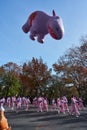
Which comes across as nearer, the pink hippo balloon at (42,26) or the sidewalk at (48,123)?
the pink hippo balloon at (42,26)

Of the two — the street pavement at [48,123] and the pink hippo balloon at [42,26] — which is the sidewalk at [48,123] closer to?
the street pavement at [48,123]

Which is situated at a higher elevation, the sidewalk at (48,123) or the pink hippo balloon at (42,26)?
the pink hippo balloon at (42,26)

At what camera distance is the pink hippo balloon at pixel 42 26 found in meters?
9.07

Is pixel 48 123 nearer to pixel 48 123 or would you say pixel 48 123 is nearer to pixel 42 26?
pixel 48 123

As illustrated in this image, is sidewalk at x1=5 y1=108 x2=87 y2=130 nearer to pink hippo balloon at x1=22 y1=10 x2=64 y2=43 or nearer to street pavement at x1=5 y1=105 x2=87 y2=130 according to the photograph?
street pavement at x1=5 y1=105 x2=87 y2=130

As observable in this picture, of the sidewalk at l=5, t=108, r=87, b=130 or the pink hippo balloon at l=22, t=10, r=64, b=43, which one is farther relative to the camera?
the sidewalk at l=5, t=108, r=87, b=130

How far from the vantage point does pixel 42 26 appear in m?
9.64

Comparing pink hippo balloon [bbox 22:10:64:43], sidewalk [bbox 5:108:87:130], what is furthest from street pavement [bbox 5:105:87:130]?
→ pink hippo balloon [bbox 22:10:64:43]

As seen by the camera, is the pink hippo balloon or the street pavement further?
the street pavement

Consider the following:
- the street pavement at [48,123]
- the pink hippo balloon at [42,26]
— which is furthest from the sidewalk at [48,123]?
the pink hippo balloon at [42,26]

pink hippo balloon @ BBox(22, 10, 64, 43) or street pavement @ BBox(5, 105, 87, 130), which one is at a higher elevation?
pink hippo balloon @ BBox(22, 10, 64, 43)

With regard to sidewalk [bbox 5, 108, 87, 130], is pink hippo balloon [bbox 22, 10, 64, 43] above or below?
above

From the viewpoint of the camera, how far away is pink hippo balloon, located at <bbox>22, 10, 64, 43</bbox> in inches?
357

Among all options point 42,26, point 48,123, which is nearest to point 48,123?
point 48,123
